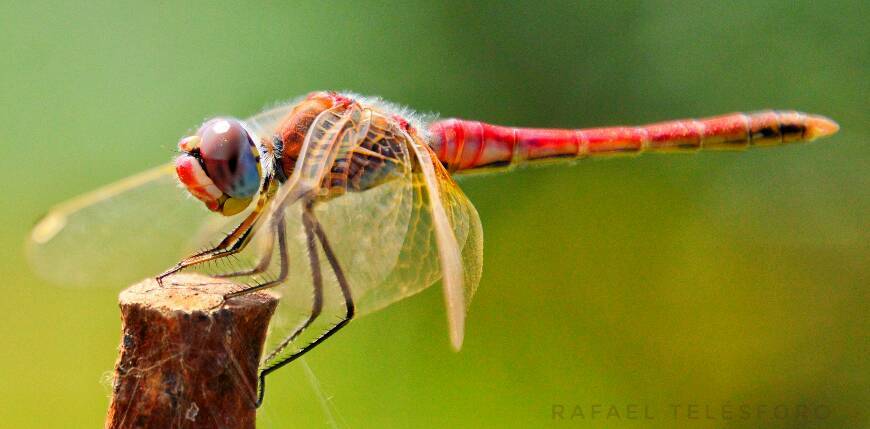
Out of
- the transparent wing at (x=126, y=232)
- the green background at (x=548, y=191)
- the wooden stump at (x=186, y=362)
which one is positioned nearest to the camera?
the wooden stump at (x=186, y=362)

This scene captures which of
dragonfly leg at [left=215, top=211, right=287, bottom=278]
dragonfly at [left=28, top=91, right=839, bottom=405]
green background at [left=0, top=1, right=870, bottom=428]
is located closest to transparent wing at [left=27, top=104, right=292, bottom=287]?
dragonfly at [left=28, top=91, right=839, bottom=405]

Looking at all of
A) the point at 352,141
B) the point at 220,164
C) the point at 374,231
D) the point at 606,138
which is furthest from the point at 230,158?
the point at 606,138

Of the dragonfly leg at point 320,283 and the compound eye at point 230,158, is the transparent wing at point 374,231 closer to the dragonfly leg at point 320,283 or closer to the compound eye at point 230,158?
the dragonfly leg at point 320,283

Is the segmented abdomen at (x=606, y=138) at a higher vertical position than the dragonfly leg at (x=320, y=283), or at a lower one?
higher

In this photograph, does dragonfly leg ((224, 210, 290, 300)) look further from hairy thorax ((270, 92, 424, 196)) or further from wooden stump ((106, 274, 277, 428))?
wooden stump ((106, 274, 277, 428))

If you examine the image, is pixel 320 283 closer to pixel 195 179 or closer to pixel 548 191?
pixel 195 179

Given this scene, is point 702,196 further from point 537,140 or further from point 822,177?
point 537,140

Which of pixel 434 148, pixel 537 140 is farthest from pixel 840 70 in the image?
pixel 434 148

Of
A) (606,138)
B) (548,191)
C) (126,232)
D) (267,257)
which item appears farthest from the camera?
(548,191)

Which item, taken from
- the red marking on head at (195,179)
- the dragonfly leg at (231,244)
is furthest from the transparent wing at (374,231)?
the red marking on head at (195,179)
